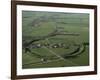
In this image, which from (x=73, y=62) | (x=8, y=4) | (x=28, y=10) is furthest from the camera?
(x=73, y=62)

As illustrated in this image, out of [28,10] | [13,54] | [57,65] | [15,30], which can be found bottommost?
[57,65]

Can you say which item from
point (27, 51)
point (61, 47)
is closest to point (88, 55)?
point (61, 47)

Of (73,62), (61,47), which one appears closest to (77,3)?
(61,47)

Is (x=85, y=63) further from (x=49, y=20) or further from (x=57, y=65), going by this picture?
(x=49, y=20)

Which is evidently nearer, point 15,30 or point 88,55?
point 15,30

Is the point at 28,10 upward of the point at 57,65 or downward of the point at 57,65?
upward

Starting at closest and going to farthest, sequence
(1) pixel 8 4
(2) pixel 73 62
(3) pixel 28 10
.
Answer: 1. (1) pixel 8 4
2. (3) pixel 28 10
3. (2) pixel 73 62

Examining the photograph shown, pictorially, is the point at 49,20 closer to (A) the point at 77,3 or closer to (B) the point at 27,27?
(B) the point at 27,27
